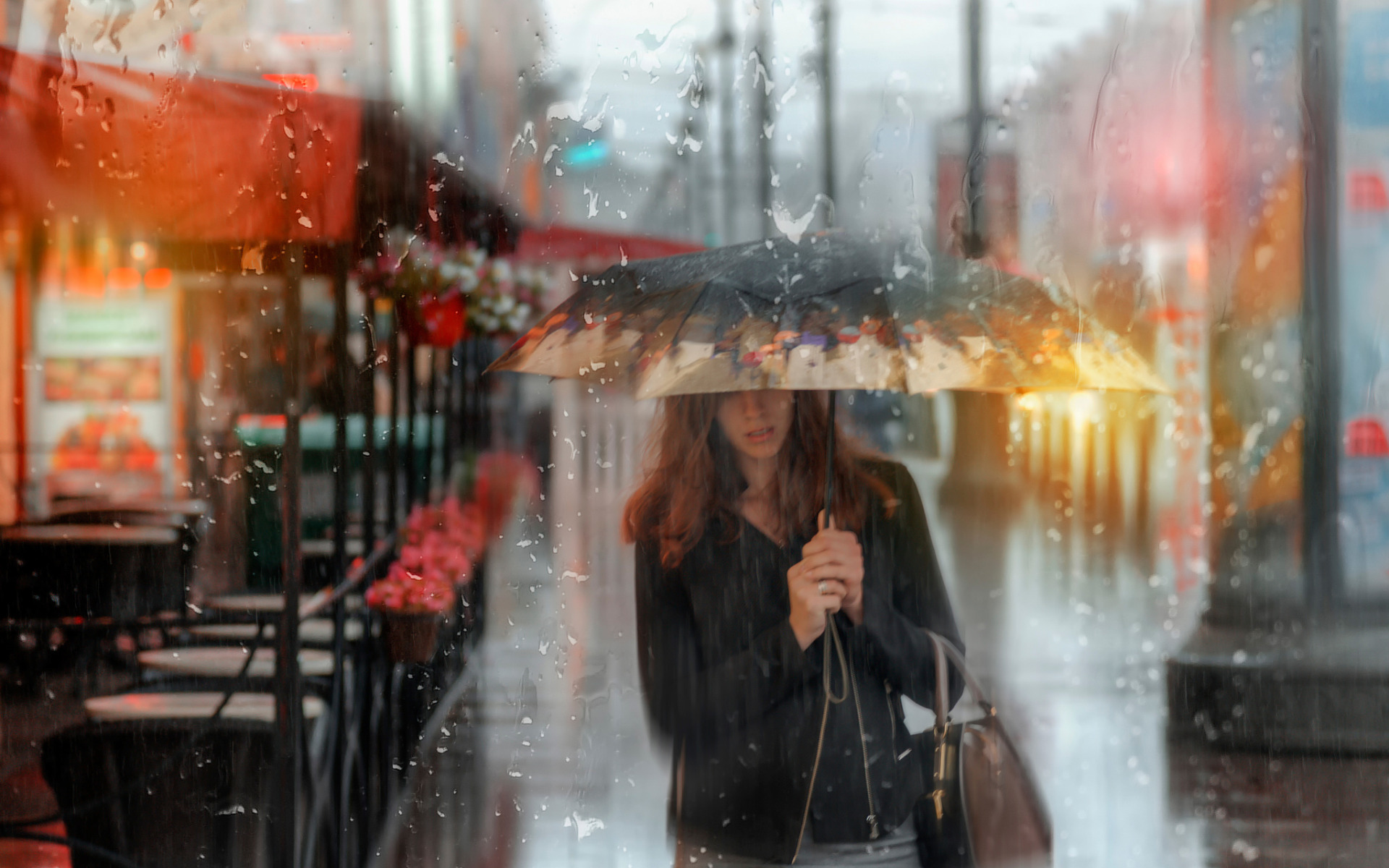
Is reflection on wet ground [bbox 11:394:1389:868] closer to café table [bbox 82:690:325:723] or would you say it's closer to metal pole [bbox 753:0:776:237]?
café table [bbox 82:690:325:723]

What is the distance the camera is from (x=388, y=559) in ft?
10.7

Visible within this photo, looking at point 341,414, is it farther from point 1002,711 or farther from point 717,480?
point 1002,711

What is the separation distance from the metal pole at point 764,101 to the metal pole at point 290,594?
1357 millimetres

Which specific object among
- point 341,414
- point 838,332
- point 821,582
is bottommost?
point 821,582

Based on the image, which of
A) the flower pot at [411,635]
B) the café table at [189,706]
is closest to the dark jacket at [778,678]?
the flower pot at [411,635]

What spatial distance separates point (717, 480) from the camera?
2451mm

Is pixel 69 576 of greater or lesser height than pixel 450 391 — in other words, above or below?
below

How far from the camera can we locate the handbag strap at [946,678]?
86.3 inches

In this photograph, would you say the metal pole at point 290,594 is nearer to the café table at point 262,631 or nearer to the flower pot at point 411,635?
the café table at point 262,631

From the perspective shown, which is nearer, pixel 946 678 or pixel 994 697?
pixel 946 678

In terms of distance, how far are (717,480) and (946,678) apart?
650mm

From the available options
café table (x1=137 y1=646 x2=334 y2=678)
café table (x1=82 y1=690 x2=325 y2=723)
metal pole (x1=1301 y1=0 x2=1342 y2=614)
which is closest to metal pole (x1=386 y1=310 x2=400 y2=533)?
café table (x1=137 y1=646 x2=334 y2=678)

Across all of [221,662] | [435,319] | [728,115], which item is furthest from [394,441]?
[728,115]

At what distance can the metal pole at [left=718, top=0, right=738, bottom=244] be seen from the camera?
10.2 ft
